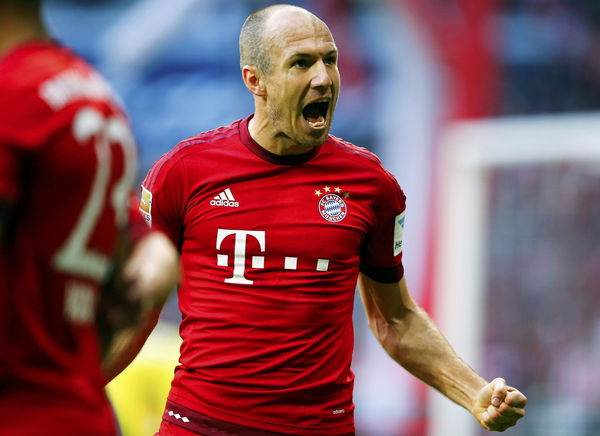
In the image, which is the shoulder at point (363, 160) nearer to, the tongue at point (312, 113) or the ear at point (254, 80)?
the tongue at point (312, 113)

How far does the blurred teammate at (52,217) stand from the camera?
2.29 m

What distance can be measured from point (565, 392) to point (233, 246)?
5532 millimetres

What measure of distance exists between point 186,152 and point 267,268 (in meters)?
0.50

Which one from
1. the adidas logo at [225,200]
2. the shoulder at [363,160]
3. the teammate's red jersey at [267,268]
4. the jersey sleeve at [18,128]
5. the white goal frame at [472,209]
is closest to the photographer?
the jersey sleeve at [18,128]

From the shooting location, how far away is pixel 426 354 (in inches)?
166

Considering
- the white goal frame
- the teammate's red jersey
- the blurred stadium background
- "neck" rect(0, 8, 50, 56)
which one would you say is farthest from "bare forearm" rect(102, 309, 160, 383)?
the white goal frame

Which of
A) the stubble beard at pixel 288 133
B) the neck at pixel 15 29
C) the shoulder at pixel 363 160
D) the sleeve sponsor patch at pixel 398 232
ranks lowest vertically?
the sleeve sponsor patch at pixel 398 232

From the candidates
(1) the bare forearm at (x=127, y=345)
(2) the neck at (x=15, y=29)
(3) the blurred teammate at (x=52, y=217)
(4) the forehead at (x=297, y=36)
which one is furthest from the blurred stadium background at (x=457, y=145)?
(2) the neck at (x=15, y=29)

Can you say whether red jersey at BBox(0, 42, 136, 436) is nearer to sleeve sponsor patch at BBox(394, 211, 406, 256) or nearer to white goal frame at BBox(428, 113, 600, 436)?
sleeve sponsor patch at BBox(394, 211, 406, 256)

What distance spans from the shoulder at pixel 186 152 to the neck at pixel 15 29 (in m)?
1.58

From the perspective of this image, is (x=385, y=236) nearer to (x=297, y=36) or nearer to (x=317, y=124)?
(x=317, y=124)

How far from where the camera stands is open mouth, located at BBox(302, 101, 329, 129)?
3980 mm

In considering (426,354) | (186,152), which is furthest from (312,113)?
(426,354)

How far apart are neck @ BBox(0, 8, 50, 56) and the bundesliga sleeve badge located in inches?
67.2
